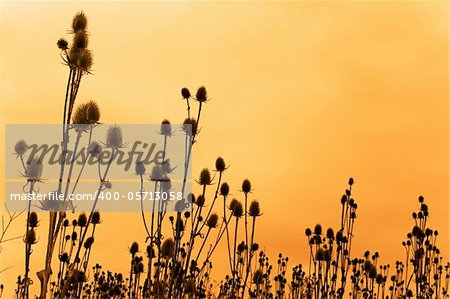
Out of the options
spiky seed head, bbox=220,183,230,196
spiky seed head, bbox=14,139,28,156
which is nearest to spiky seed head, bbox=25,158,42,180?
spiky seed head, bbox=14,139,28,156

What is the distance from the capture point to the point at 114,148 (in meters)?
5.84

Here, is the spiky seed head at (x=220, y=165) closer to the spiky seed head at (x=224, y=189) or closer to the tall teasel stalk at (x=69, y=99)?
the spiky seed head at (x=224, y=189)

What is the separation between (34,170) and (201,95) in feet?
9.77

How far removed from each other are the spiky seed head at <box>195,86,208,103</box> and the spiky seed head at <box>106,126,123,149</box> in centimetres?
209

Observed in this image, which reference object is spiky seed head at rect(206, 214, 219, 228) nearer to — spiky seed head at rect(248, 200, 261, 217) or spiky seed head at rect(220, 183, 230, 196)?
spiky seed head at rect(220, 183, 230, 196)

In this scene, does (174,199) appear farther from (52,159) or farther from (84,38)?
(84,38)

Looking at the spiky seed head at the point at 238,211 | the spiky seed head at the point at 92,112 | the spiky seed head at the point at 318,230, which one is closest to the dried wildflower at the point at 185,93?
the spiky seed head at the point at 238,211

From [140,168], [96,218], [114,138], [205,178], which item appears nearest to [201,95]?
[205,178]

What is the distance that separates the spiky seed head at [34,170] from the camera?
18.3 feet

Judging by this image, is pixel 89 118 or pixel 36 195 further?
pixel 36 195

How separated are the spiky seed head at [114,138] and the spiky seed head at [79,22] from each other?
0.97 m

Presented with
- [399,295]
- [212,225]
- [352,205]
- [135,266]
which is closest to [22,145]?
[212,225]

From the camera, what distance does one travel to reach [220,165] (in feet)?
28.3

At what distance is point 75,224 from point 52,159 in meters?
4.15
